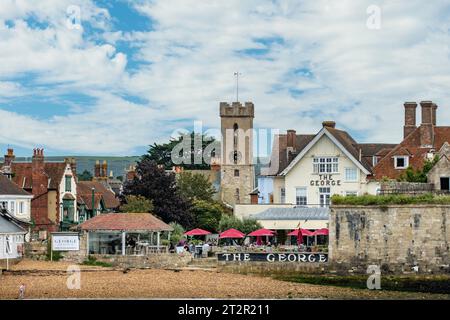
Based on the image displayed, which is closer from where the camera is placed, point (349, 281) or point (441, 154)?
point (349, 281)

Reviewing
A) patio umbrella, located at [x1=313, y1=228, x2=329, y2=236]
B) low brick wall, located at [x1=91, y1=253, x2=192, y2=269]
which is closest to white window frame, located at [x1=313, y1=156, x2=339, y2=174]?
patio umbrella, located at [x1=313, y1=228, x2=329, y2=236]

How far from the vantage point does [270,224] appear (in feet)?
190

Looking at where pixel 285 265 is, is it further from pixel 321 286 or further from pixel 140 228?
pixel 140 228

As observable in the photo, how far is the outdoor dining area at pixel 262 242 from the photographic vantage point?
5259cm

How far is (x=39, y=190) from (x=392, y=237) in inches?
1011

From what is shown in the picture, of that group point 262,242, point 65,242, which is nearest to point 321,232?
point 262,242

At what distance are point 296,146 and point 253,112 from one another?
1653 centimetres

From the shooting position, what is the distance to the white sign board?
52312mm

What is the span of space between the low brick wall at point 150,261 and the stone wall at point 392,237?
7.75m

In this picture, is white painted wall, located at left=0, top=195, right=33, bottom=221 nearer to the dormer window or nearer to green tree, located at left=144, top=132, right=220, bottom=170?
the dormer window

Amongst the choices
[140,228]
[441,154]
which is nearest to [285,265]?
[140,228]

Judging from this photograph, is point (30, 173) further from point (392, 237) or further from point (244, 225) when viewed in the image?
point (392, 237)

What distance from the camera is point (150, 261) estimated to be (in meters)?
51.1

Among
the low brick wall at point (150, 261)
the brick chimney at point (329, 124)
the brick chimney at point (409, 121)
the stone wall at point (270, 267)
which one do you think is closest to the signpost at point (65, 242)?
the low brick wall at point (150, 261)
